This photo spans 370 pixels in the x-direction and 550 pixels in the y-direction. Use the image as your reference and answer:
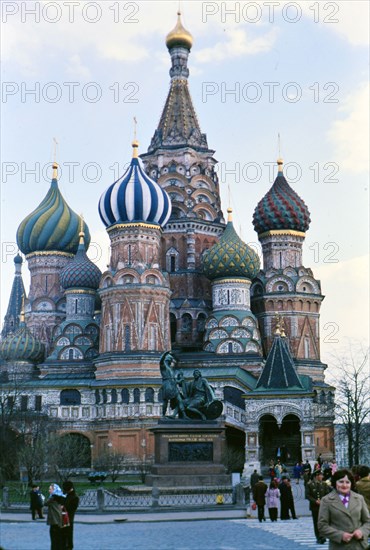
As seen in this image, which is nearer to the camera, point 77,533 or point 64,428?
point 77,533

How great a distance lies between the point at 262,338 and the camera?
193 feet

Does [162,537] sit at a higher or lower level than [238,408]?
lower

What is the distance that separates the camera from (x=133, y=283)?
52.8 meters

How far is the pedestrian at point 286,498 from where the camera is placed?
2123 cm

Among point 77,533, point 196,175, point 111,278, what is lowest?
point 77,533

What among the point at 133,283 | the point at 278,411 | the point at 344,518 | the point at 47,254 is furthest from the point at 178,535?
the point at 47,254

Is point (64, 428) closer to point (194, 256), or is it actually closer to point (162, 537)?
point (194, 256)

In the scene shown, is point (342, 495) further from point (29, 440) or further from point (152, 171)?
point (152, 171)

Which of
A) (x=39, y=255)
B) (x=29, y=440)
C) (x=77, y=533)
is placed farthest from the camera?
(x=39, y=255)

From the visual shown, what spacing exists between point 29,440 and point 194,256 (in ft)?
58.0

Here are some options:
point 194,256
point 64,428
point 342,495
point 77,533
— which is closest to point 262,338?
point 194,256

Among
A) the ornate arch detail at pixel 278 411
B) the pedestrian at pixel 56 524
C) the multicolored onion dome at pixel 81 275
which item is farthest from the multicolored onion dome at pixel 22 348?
the pedestrian at pixel 56 524

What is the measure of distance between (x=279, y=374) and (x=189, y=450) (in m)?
19.0

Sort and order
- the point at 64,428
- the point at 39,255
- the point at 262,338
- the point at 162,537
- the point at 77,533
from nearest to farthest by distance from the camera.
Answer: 1. the point at 162,537
2. the point at 77,533
3. the point at 64,428
4. the point at 262,338
5. the point at 39,255
